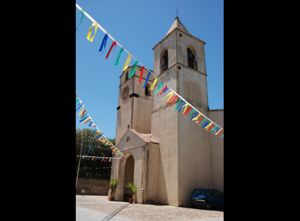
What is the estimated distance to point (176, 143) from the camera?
14836 mm

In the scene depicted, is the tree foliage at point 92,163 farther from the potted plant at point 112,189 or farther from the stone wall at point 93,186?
the potted plant at point 112,189

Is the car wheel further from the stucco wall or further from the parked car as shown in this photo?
the stucco wall

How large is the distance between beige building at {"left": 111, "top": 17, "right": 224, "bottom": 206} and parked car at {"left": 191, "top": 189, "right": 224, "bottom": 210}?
0.91m

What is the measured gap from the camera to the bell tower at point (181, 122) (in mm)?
14555

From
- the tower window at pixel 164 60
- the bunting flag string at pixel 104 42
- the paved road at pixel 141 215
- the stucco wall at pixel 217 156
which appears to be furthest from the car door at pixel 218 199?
Answer: the bunting flag string at pixel 104 42

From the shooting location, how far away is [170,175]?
14.8 metres

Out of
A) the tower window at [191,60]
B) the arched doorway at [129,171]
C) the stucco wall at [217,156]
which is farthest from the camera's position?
the arched doorway at [129,171]

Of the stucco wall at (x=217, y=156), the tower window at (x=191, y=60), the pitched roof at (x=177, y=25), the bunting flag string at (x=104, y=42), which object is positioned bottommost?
the stucco wall at (x=217, y=156)

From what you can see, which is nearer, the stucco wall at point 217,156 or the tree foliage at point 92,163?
the stucco wall at point 217,156

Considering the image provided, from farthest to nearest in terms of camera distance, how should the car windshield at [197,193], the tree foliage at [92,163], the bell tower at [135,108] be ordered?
the tree foliage at [92,163]
the bell tower at [135,108]
the car windshield at [197,193]

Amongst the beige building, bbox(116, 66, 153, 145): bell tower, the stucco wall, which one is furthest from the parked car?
bbox(116, 66, 153, 145): bell tower
